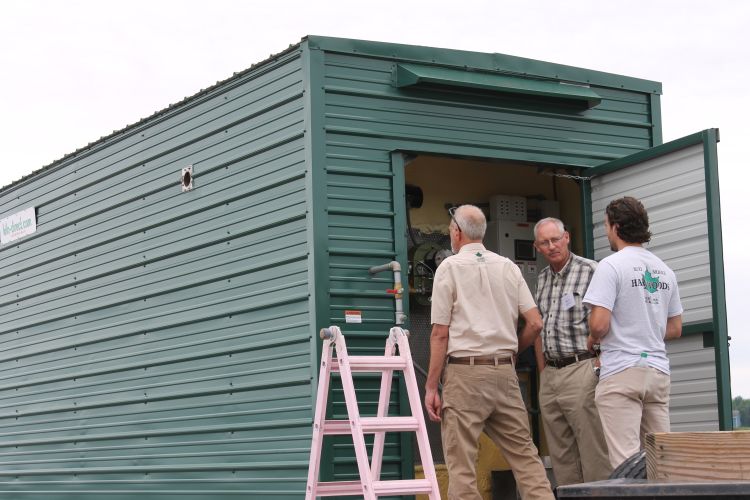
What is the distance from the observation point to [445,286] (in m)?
5.98

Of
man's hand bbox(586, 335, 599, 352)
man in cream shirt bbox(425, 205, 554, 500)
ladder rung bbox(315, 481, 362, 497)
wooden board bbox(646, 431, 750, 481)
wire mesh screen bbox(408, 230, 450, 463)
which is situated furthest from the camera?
→ wire mesh screen bbox(408, 230, 450, 463)

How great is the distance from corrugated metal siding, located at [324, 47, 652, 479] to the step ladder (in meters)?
0.23

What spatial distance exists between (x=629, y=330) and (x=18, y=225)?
6308mm

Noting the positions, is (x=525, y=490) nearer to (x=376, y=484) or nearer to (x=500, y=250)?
(x=376, y=484)

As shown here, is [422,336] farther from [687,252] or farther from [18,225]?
[18,225]

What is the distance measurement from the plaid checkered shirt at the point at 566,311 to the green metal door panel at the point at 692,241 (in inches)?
25.1

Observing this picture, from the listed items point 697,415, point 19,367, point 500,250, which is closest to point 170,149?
point 500,250

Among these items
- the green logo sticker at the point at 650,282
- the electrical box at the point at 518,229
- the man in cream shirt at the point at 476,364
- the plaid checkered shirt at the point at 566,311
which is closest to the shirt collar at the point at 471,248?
the man in cream shirt at the point at 476,364

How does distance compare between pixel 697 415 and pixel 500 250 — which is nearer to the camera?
pixel 697 415

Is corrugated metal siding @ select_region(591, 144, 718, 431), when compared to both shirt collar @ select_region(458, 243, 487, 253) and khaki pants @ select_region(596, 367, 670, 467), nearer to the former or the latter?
khaki pants @ select_region(596, 367, 670, 467)

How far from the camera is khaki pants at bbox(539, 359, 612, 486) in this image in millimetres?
6453

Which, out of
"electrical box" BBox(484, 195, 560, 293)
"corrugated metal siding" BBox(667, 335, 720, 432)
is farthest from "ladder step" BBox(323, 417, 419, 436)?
"electrical box" BBox(484, 195, 560, 293)

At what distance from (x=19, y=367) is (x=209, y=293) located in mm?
3284

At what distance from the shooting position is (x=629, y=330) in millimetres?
5699
